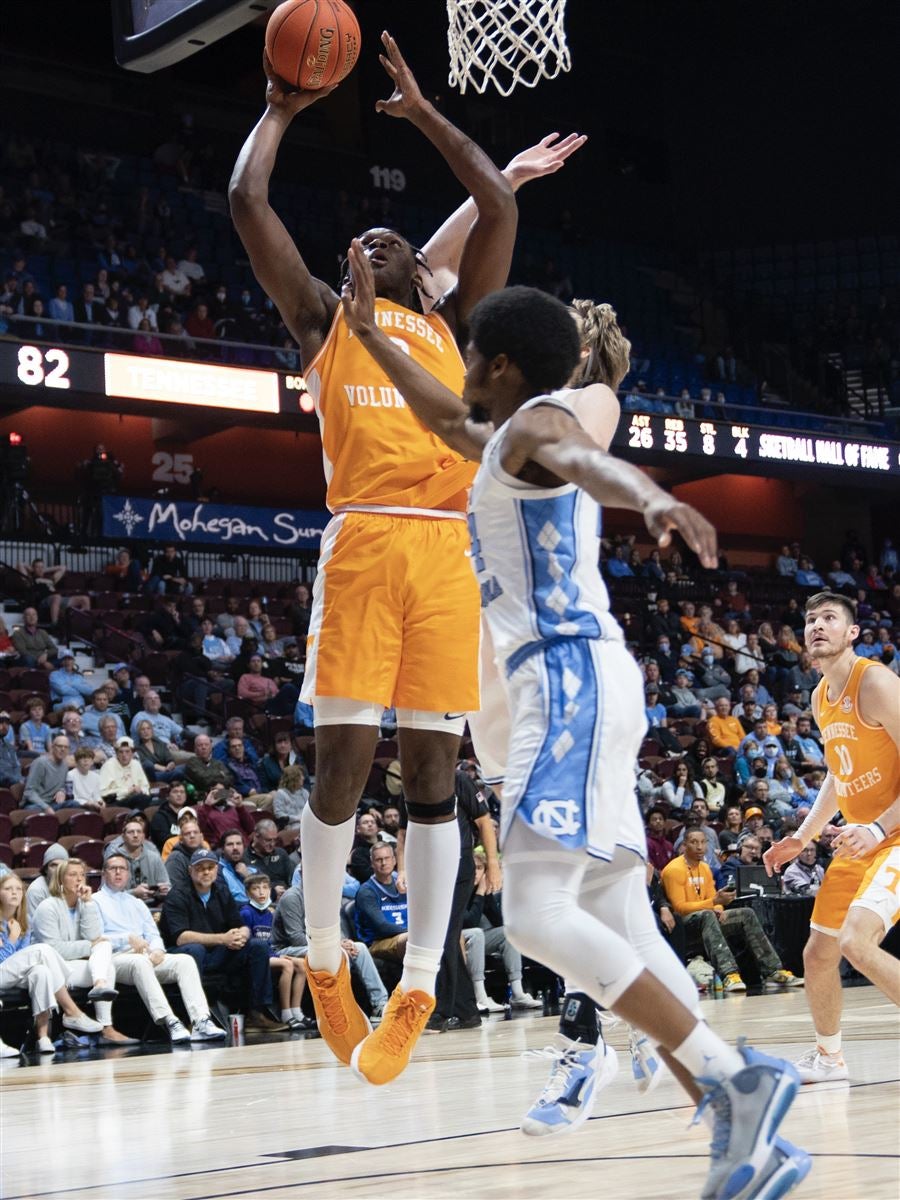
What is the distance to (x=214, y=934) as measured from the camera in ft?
34.2

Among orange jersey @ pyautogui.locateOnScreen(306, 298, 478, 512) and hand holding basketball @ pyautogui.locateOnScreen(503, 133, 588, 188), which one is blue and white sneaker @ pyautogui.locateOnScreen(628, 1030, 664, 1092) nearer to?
orange jersey @ pyautogui.locateOnScreen(306, 298, 478, 512)

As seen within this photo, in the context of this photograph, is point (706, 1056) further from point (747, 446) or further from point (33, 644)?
point (747, 446)

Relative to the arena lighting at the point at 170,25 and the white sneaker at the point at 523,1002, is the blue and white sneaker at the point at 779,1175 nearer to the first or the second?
the arena lighting at the point at 170,25

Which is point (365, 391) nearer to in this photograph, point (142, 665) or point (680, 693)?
point (142, 665)

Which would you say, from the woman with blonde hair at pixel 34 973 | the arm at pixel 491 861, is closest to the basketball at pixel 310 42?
the arm at pixel 491 861

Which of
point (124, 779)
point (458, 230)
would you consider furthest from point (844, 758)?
point (124, 779)

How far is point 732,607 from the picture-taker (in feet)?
74.5

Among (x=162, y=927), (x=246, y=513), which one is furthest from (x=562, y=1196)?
(x=246, y=513)

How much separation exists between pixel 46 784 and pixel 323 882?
824 cm

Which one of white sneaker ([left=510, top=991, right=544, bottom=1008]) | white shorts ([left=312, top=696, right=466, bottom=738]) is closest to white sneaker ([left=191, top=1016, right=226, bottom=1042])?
white sneaker ([left=510, top=991, right=544, bottom=1008])

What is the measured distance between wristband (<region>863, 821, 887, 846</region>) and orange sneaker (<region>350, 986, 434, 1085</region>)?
2.48 meters

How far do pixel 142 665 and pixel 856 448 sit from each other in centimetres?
1225

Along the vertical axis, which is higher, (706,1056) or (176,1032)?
(706,1056)

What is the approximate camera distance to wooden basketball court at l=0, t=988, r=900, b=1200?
155 inches
